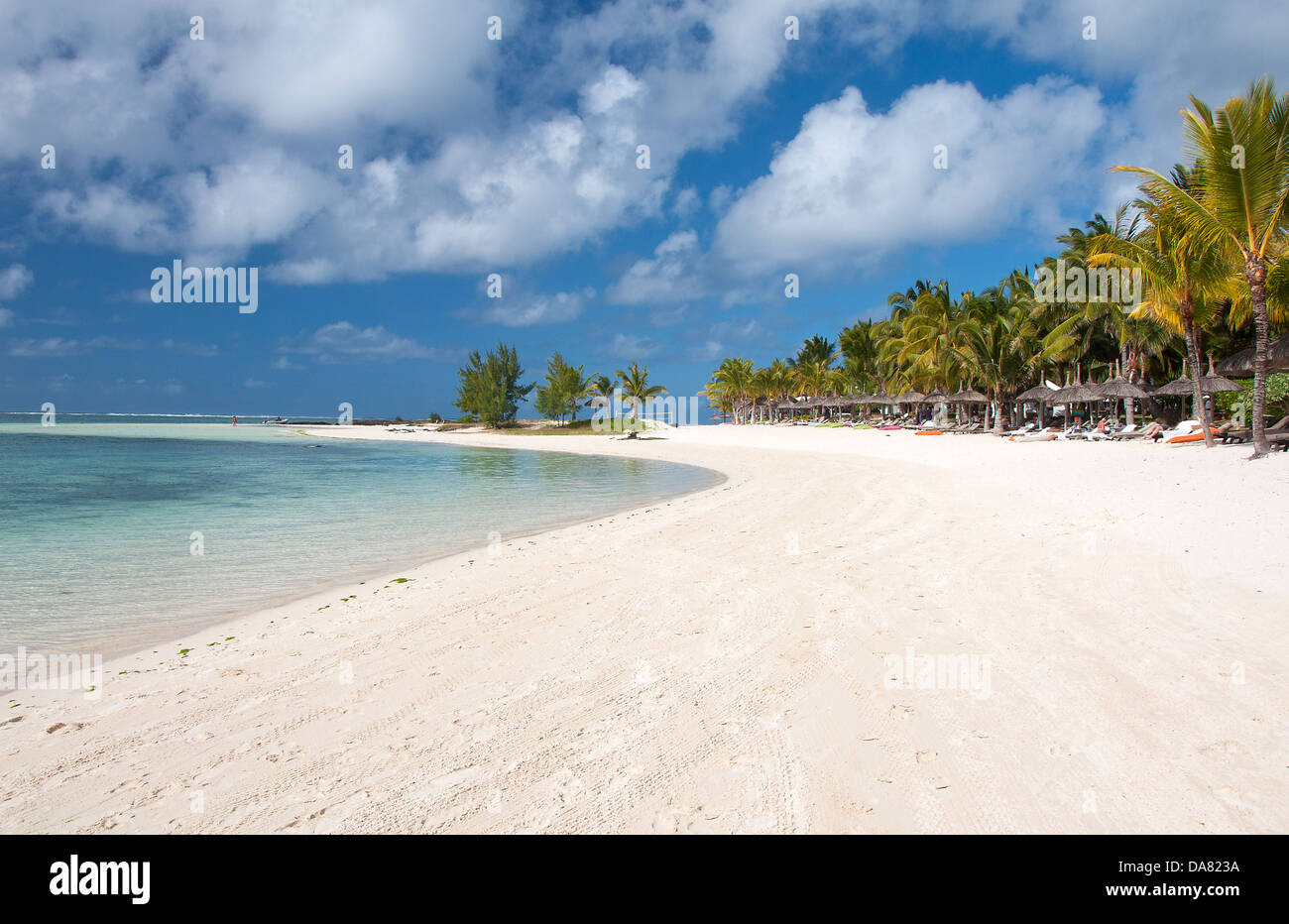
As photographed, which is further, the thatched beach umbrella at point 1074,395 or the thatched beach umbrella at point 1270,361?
the thatched beach umbrella at point 1074,395

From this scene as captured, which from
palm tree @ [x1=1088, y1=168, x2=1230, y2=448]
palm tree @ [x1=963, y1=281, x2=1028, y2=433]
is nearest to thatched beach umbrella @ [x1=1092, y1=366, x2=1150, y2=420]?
palm tree @ [x1=963, y1=281, x2=1028, y2=433]

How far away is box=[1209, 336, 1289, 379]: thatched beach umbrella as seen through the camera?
18141mm

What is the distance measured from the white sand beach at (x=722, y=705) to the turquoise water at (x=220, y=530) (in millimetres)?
1452

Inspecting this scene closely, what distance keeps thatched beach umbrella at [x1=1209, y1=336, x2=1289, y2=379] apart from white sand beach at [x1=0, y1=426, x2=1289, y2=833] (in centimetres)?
1464

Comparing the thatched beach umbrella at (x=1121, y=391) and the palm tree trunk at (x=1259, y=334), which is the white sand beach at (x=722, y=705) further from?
the thatched beach umbrella at (x=1121, y=391)

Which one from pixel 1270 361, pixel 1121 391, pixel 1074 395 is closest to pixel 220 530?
pixel 1270 361

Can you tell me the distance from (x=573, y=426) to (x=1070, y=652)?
78556 millimetres

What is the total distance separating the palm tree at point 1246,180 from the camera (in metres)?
14.3

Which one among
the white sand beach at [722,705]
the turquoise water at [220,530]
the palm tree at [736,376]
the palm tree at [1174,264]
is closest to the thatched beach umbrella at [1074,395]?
the palm tree at [1174,264]

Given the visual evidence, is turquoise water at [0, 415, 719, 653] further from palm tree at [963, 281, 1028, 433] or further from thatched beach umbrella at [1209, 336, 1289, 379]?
palm tree at [963, 281, 1028, 433]

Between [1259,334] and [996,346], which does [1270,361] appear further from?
[996,346]

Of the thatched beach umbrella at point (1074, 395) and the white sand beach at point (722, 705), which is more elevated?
the thatched beach umbrella at point (1074, 395)

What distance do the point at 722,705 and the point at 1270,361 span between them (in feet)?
75.9
